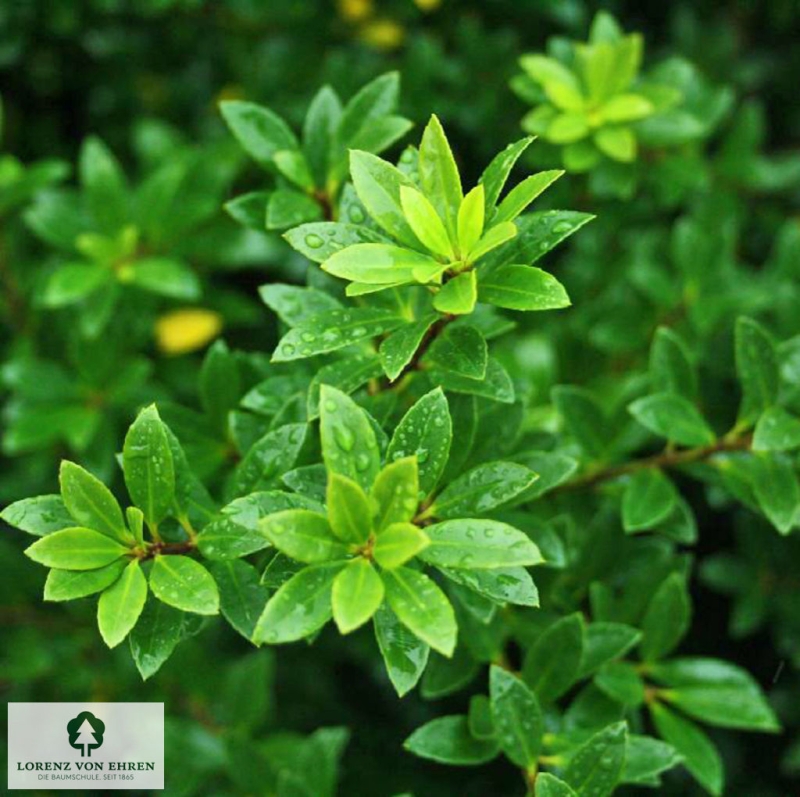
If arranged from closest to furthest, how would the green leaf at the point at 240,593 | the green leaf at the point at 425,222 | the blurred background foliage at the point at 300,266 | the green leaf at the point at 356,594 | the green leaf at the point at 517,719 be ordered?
1. the green leaf at the point at 356,594
2. the green leaf at the point at 425,222
3. the green leaf at the point at 240,593
4. the green leaf at the point at 517,719
5. the blurred background foliage at the point at 300,266

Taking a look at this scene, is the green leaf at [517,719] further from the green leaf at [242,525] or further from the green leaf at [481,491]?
the green leaf at [242,525]

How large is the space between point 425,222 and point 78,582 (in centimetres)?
65

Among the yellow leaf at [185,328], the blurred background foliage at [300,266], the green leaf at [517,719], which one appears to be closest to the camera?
the green leaf at [517,719]

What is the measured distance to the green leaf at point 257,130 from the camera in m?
1.80

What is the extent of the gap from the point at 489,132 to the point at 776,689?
1.56 metres

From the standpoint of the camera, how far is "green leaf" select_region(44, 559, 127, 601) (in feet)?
4.45

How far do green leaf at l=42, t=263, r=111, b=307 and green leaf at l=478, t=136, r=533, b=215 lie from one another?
46.2 inches

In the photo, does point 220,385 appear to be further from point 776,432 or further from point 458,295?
point 776,432

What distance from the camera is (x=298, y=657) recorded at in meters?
2.76

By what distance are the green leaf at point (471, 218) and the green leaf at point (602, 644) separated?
2.48ft

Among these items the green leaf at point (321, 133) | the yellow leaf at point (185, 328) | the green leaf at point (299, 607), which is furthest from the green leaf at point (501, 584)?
the yellow leaf at point (185, 328)

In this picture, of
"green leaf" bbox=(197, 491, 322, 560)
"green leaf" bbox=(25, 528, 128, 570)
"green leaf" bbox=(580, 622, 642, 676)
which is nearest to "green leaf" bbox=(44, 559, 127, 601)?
"green leaf" bbox=(25, 528, 128, 570)

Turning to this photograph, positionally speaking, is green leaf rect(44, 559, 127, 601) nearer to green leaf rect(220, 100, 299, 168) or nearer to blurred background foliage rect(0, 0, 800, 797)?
blurred background foliage rect(0, 0, 800, 797)

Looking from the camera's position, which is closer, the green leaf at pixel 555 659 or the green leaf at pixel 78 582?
the green leaf at pixel 78 582
